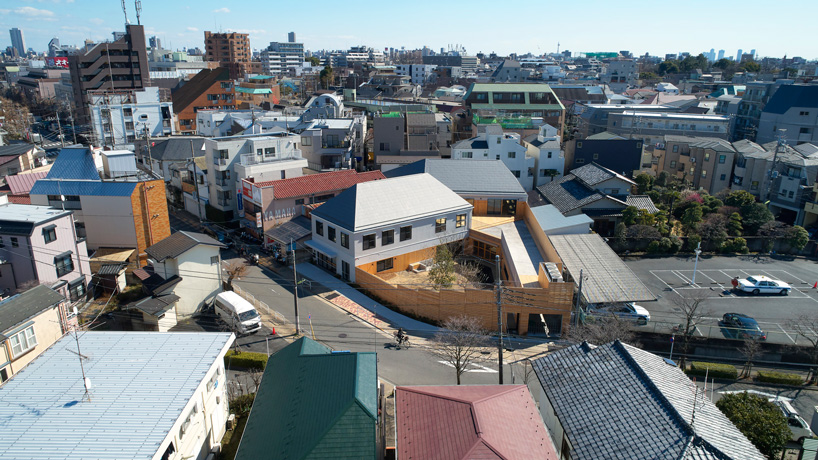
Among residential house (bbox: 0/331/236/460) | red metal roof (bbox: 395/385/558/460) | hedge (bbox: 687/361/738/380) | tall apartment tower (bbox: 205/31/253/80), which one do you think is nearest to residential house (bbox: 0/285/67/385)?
residential house (bbox: 0/331/236/460)

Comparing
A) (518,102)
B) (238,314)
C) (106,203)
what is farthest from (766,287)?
(518,102)

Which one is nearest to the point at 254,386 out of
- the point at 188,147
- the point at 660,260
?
the point at 660,260

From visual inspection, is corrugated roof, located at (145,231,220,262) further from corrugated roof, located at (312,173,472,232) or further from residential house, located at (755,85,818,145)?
residential house, located at (755,85,818,145)

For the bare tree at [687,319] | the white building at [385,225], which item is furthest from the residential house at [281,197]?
the bare tree at [687,319]

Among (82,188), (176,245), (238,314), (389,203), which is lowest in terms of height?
(238,314)

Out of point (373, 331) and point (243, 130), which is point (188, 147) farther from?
point (373, 331)

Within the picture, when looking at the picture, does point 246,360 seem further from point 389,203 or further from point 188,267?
point 389,203

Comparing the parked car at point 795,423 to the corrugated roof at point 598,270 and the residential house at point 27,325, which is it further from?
the residential house at point 27,325
